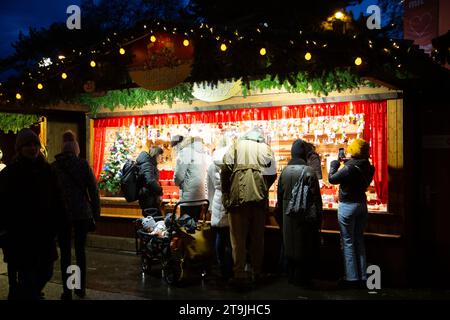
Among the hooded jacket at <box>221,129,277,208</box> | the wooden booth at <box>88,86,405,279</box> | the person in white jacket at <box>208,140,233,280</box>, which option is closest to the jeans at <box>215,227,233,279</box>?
the person in white jacket at <box>208,140,233,280</box>

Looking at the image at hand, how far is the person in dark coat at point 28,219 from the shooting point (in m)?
5.14

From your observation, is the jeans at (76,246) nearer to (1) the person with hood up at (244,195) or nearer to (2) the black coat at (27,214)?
(2) the black coat at (27,214)

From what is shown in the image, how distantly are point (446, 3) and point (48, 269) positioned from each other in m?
12.4

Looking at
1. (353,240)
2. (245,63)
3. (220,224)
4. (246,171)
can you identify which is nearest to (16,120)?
(220,224)

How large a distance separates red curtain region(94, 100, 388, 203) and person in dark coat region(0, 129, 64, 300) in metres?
4.82

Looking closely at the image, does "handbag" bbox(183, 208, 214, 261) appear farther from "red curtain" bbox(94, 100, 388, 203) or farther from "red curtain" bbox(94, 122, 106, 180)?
"red curtain" bbox(94, 122, 106, 180)

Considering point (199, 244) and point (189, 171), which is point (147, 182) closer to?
point (189, 171)

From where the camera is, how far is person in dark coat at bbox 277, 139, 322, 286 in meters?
7.37

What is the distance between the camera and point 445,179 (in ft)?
25.8

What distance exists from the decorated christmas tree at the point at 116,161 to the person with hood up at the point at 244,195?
14.1 feet

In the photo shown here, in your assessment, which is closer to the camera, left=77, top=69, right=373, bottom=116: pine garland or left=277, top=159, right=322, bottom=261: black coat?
left=277, top=159, right=322, bottom=261: black coat

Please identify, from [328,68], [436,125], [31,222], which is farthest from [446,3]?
[31,222]

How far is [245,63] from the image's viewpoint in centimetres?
761
